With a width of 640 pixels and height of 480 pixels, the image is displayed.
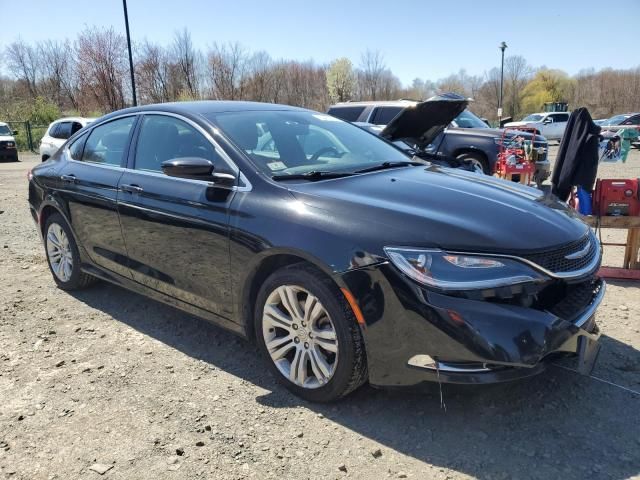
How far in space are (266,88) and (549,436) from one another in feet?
134

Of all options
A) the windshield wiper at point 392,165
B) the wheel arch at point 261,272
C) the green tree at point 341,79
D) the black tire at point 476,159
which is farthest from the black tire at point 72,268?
the green tree at point 341,79

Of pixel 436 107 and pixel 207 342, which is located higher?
pixel 436 107

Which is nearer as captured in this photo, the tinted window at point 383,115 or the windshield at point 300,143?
the windshield at point 300,143

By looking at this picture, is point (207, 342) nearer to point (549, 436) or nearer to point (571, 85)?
point (549, 436)

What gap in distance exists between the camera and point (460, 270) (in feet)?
7.94

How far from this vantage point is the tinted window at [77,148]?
15.5ft

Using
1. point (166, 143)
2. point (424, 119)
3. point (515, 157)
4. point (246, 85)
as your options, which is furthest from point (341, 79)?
point (166, 143)

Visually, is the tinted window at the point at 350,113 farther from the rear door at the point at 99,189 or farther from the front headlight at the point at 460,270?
the front headlight at the point at 460,270

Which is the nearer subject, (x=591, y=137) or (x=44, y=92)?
(x=591, y=137)

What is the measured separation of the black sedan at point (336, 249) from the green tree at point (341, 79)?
184 ft

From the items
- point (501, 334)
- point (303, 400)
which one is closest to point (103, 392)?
point (303, 400)

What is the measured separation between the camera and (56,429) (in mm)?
2812

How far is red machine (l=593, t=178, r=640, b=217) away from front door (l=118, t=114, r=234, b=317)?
3589mm

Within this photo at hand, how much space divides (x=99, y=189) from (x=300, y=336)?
7.45 feet
